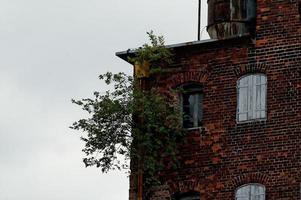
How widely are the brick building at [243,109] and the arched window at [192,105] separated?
3 centimetres

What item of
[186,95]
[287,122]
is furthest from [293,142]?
[186,95]

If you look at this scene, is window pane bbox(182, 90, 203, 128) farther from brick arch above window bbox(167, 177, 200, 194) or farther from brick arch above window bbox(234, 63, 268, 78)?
brick arch above window bbox(167, 177, 200, 194)

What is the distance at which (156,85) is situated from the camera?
46.5 m

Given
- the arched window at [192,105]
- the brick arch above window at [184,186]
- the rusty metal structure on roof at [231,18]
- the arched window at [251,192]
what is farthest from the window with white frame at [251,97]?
the brick arch above window at [184,186]

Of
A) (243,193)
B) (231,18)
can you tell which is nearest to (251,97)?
(243,193)

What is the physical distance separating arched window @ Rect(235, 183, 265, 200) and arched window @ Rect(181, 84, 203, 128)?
2783 mm

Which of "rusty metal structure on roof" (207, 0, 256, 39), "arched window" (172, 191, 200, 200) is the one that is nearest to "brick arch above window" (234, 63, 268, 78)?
"rusty metal structure on roof" (207, 0, 256, 39)

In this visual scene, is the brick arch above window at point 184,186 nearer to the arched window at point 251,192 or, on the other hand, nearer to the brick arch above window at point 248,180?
the brick arch above window at point 248,180

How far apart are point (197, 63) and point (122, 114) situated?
114 inches

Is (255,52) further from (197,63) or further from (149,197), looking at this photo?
(149,197)

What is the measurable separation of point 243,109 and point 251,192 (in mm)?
2698

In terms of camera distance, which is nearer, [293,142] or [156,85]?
[293,142]

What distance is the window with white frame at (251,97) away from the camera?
44531 mm

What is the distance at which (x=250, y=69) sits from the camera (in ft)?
148
